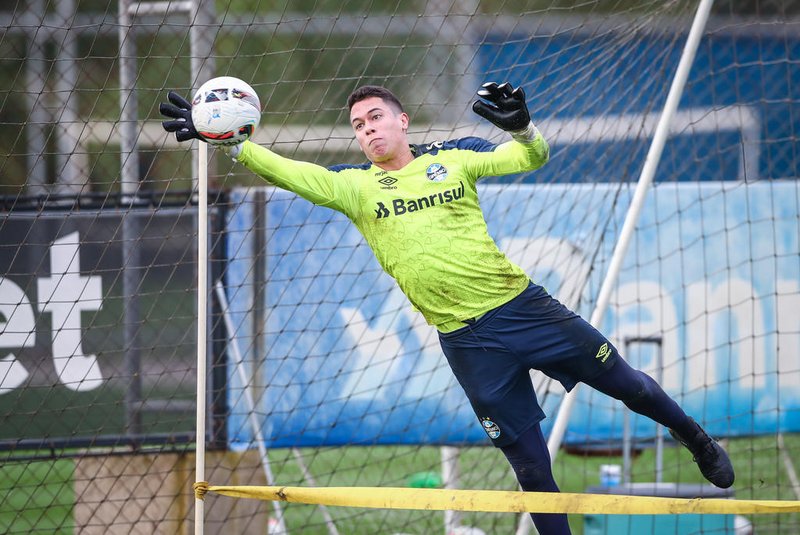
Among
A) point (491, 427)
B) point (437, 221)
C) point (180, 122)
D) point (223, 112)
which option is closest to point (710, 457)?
point (491, 427)

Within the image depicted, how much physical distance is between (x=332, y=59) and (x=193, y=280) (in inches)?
263

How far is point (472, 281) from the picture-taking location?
3.92 meters

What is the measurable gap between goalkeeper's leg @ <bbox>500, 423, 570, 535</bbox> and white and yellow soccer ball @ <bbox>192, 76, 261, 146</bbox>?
165 centimetres

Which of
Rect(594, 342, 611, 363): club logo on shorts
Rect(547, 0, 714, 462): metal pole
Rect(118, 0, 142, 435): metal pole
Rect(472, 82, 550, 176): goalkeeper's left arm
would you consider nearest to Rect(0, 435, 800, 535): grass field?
Rect(118, 0, 142, 435): metal pole

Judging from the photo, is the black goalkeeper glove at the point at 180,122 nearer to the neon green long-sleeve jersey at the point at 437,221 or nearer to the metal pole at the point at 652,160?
the neon green long-sleeve jersey at the point at 437,221

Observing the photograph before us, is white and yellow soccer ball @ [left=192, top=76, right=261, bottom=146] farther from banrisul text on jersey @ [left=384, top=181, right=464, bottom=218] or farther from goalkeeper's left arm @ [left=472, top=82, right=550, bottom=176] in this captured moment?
goalkeeper's left arm @ [left=472, top=82, right=550, bottom=176]

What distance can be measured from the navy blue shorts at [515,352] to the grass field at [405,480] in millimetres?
2210

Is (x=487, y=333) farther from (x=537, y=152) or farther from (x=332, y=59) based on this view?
(x=332, y=59)

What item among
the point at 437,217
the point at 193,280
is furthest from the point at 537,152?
the point at 193,280

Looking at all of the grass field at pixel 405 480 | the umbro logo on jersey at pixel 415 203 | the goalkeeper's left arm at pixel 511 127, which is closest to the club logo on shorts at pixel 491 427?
the umbro logo on jersey at pixel 415 203

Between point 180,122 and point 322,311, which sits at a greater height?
point 322,311

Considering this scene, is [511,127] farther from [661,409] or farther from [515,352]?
[661,409]

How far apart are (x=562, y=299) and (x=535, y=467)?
81.4 inches

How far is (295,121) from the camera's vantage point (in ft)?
33.3
